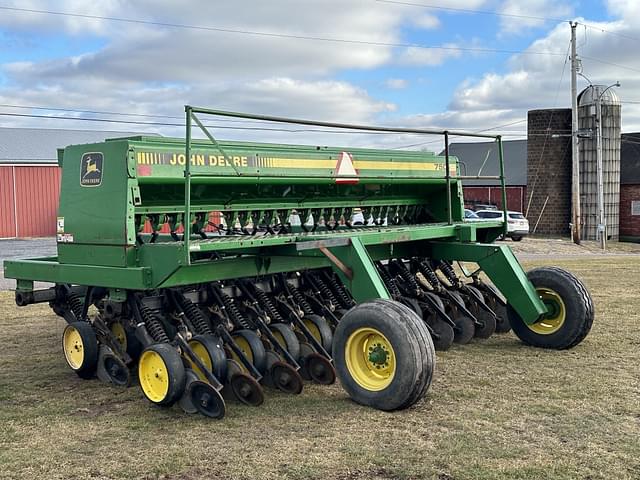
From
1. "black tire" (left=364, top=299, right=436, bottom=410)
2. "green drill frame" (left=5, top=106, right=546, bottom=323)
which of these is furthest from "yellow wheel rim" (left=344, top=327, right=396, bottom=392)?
"green drill frame" (left=5, top=106, right=546, bottom=323)

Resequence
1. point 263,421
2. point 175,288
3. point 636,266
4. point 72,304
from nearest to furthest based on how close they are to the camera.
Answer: point 263,421, point 175,288, point 72,304, point 636,266

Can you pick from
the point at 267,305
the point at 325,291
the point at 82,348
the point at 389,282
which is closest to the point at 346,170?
the point at 325,291

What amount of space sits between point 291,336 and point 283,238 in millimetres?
905

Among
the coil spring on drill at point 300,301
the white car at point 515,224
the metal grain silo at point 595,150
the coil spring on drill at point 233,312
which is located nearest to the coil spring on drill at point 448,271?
the coil spring on drill at point 300,301

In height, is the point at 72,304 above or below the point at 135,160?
below

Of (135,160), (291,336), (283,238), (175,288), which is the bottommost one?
(291,336)

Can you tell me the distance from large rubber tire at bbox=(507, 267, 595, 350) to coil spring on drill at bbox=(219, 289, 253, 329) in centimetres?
264

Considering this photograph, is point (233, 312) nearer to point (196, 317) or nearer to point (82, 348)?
point (196, 317)

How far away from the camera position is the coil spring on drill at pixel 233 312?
232 inches

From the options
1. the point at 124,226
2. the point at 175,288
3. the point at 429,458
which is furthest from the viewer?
the point at 175,288

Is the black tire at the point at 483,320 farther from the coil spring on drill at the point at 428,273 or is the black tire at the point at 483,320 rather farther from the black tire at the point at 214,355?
the black tire at the point at 214,355

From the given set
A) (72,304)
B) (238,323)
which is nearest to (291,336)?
(238,323)

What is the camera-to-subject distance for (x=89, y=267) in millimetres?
5574

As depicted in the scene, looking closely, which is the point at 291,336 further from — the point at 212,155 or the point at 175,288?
the point at 212,155
